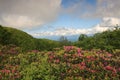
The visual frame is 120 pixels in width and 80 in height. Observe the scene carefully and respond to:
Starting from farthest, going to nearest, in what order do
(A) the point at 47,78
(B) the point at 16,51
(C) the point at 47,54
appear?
1. (B) the point at 16,51
2. (C) the point at 47,54
3. (A) the point at 47,78

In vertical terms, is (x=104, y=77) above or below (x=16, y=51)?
below

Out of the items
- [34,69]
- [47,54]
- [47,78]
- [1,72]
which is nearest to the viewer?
[47,78]

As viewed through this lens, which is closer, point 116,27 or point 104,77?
point 104,77

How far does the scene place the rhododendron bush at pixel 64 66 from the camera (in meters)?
15.3

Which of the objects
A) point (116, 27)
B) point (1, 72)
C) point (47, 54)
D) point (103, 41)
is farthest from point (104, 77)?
point (116, 27)

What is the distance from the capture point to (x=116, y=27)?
28.0m

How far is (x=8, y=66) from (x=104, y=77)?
21.9 ft

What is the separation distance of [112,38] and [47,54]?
350 inches

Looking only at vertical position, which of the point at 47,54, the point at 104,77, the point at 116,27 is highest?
the point at 116,27

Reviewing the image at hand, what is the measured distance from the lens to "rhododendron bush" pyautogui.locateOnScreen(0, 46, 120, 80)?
1527 centimetres

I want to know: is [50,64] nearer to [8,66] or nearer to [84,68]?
[84,68]

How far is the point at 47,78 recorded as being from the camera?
1489 cm

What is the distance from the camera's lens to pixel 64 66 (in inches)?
634

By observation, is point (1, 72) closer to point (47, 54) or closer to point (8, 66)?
point (8, 66)
